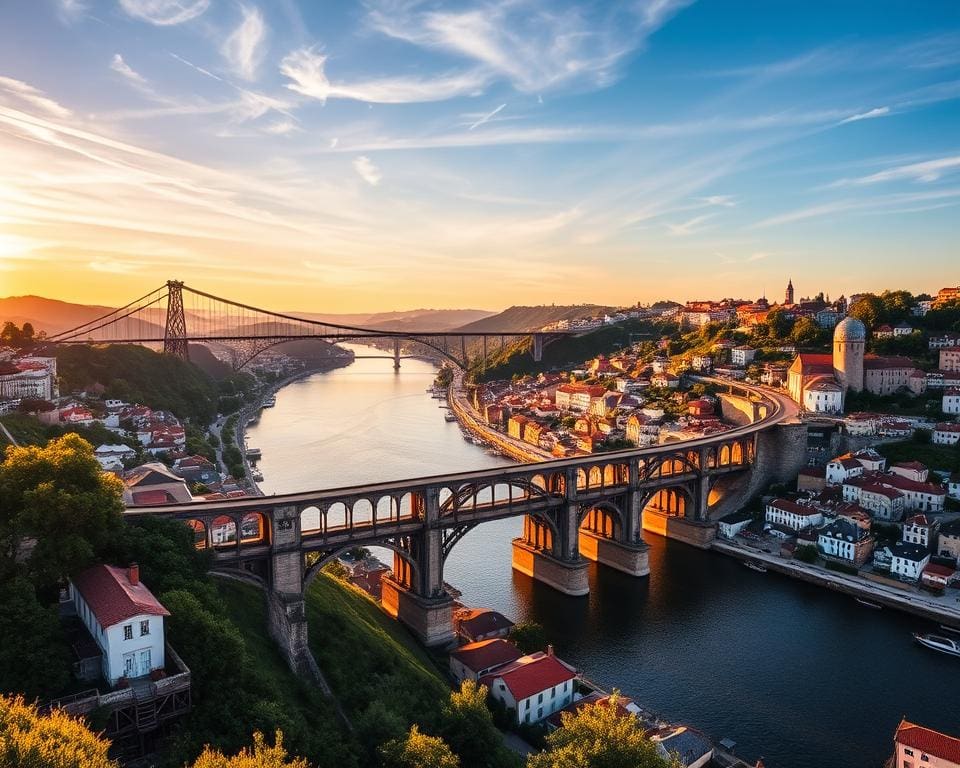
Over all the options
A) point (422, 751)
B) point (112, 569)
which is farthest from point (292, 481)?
point (422, 751)

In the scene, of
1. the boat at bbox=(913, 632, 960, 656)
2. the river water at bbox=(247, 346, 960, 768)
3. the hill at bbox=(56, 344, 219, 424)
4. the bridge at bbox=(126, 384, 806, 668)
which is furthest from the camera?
the hill at bbox=(56, 344, 219, 424)

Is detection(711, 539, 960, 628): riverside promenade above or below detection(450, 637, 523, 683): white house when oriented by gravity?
below

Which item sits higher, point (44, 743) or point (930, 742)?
point (44, 743)

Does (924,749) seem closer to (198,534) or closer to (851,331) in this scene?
(198,534)

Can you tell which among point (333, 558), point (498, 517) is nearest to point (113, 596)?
point (333, 558)

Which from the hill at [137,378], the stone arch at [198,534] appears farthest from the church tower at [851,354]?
the hill at [137,378]

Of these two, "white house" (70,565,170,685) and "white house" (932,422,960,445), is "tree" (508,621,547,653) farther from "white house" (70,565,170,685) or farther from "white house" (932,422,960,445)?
"white house" (932,422,960,445)

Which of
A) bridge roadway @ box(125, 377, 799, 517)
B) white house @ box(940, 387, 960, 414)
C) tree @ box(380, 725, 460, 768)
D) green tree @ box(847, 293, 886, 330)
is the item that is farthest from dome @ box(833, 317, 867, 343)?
tree @ box(380, 725, 460, 768)
